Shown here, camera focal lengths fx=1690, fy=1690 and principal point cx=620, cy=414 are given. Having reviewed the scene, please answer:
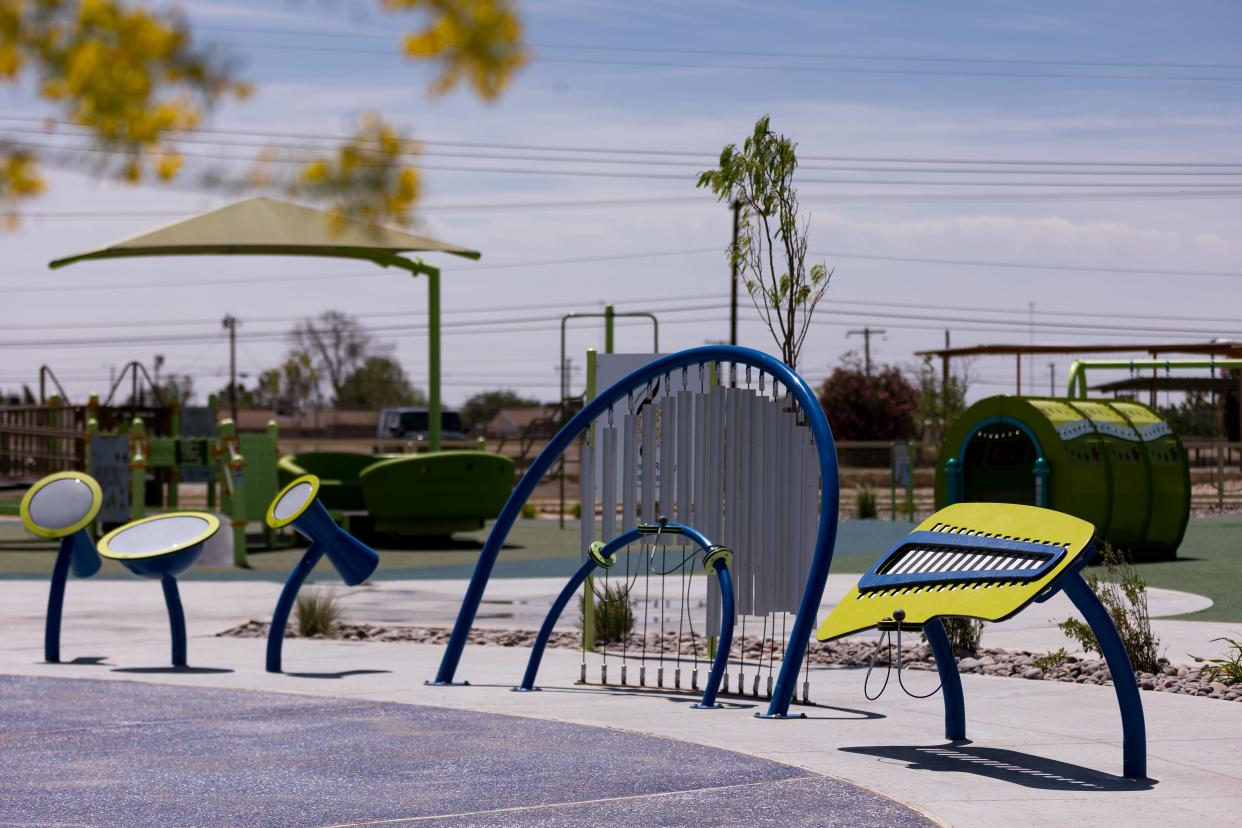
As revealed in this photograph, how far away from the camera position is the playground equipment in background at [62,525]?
36.6 feet

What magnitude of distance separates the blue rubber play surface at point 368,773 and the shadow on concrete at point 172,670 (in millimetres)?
1338

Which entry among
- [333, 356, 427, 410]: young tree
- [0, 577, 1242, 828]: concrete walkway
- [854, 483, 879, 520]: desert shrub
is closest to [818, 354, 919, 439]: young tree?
[854, 483, 879, 520]: desert shrub

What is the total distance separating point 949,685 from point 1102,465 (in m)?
12.7

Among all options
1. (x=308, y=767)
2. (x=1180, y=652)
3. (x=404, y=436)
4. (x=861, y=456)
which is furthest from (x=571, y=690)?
(x=404, y=436)

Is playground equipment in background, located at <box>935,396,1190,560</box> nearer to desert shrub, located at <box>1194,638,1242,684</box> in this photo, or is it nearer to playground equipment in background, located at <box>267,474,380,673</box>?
desert shrub, located at <box>1194,638,1242,684</box>

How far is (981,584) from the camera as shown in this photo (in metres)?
6.93

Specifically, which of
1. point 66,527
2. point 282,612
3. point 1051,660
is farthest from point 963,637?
point 66,527

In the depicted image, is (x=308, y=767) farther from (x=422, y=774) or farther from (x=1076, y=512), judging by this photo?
(x=1076, y=512)

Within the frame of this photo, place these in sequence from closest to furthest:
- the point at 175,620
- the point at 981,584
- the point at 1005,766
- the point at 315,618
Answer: the point at 981,584 < the point at 1005,766 < the point at 175,620 < the point at 315,618

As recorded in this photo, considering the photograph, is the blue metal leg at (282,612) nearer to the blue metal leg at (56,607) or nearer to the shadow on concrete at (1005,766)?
the blue metal leg at (56,607)

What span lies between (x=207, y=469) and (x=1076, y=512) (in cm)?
1197

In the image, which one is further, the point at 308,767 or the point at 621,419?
the point at 621,419

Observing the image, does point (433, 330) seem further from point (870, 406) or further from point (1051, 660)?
point (870, 406)

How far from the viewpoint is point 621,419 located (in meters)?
10.9
